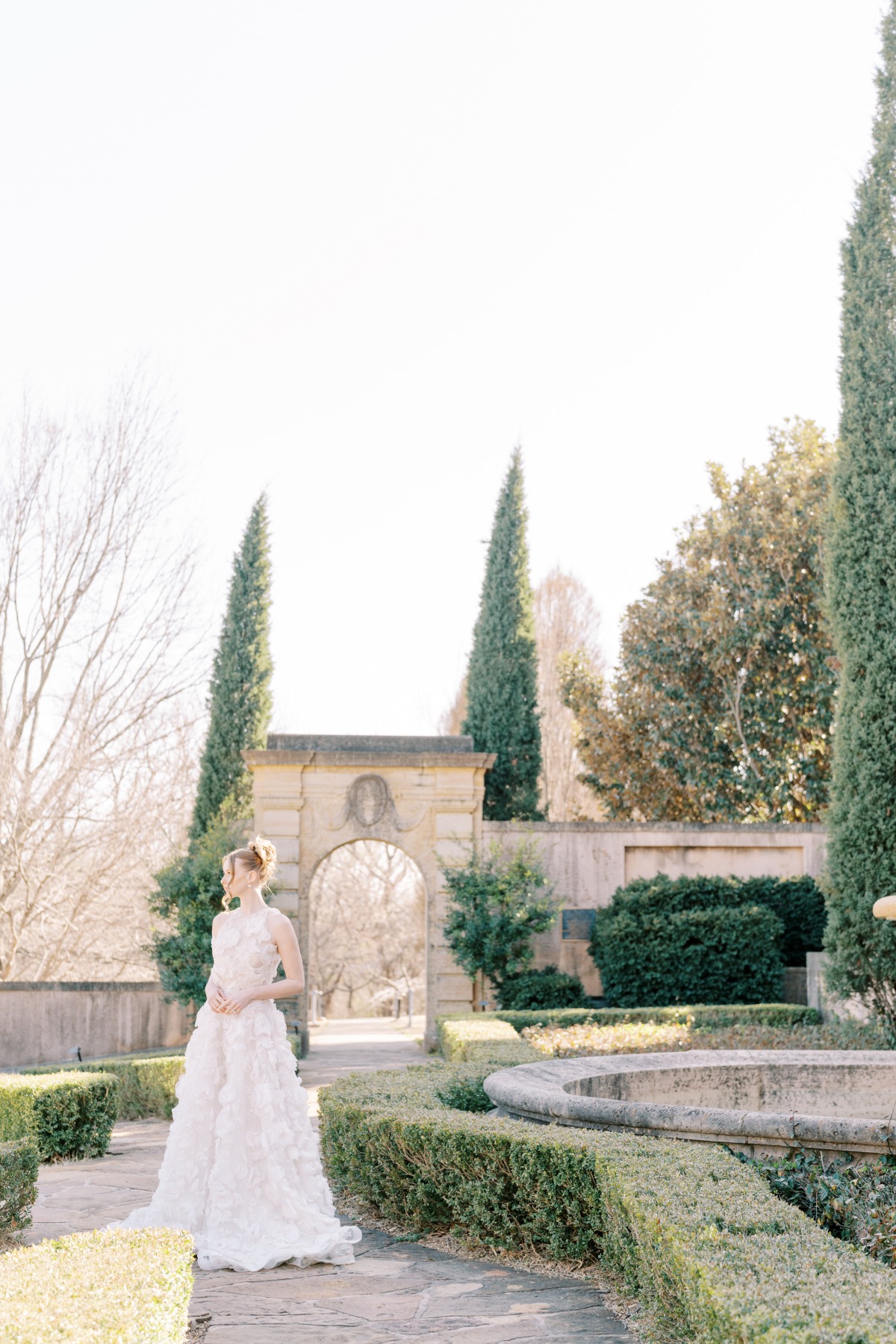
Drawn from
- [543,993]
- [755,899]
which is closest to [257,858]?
[543,993]

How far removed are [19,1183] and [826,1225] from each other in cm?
351

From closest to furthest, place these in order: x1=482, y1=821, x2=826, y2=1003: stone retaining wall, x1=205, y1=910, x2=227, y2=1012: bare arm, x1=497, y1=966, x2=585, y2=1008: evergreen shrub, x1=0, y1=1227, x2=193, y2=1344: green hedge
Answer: x1=0, y1=1227, x2=193, y2=1344: green hedge, x1=205, y1=910, x2=227, y2=1012: bare arm, x1=497, y1=966, x2=585, y2=1008: evergreen shrub, x1=482, y1=821, x2=826, y2=1003: stone retaining wall

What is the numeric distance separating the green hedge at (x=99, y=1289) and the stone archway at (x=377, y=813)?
12.4 meters

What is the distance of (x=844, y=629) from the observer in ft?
45.6

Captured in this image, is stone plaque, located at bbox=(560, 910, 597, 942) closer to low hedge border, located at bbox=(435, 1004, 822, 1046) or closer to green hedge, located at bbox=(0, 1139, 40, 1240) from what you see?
low hedge border, located at bbox=(435, 1004, 822, 1046)

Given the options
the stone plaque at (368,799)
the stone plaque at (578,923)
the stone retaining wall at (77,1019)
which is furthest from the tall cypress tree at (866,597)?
the stone retaining wall at (77,1019)

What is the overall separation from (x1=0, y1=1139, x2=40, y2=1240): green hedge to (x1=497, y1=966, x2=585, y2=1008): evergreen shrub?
10184 mm

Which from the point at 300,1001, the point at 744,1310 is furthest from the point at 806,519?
the point at 744,1310

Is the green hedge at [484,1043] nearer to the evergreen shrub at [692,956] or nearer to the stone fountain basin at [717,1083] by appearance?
the stone fountain basin at [717,1083]

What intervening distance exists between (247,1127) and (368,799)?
435 inches

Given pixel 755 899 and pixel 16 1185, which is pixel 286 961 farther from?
pixel 755 899

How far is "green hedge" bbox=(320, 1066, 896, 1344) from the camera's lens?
10.00 feet

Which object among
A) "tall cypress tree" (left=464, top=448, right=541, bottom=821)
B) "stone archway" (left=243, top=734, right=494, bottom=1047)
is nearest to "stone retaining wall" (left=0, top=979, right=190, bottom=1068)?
"stone archway" (left=243, top=734, right=494, bottom=1047)

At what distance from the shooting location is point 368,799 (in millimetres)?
16562
